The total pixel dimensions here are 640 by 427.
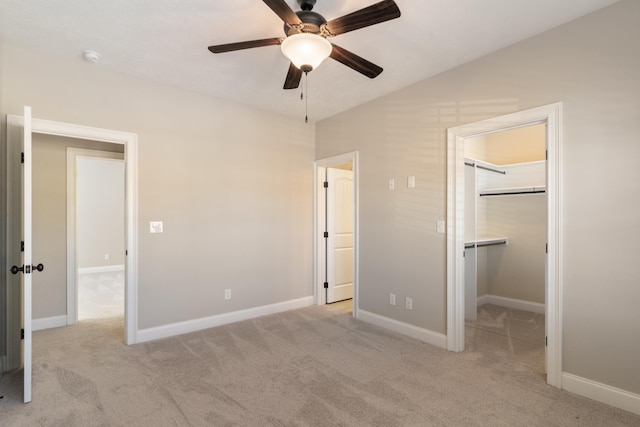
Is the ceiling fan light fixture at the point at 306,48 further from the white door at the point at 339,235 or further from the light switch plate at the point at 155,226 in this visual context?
the white door at the point at 339,235

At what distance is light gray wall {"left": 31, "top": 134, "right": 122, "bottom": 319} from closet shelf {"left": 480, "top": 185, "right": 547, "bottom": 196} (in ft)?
18.0

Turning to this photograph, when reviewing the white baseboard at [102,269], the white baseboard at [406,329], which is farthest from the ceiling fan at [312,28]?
the white baseboard at [102,269]

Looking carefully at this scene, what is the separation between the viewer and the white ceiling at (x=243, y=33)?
2176 millimetres

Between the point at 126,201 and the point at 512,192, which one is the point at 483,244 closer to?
the point at 512,192

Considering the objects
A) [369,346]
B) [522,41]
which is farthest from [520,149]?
[369,346]

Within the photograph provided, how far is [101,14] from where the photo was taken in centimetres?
226

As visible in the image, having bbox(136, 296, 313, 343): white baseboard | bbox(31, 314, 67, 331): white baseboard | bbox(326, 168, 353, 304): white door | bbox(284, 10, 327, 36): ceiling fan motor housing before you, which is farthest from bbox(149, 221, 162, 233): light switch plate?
bbox(284, 10, 327, 36): ceiling fan motor housing

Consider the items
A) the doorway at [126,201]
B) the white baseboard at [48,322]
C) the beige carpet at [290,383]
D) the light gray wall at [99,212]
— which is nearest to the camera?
the beige carpet at [290,383]

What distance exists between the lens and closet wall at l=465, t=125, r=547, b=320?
4.35 meters

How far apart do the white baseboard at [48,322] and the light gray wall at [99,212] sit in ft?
13.5

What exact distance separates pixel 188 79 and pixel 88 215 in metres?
5.86

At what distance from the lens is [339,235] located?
Answer: 194 inches

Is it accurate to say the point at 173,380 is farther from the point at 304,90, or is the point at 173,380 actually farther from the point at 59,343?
the point at 304,90

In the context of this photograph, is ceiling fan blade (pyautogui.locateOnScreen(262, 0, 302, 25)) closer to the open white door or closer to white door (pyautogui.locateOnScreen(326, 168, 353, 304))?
the open white door
